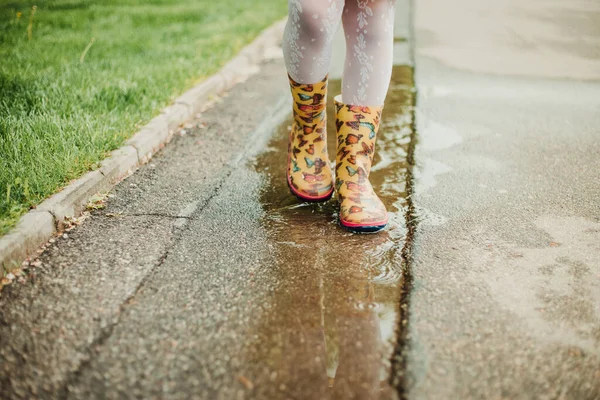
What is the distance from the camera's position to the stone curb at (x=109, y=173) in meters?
1.60

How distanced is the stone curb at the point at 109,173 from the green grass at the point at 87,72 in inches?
1.8

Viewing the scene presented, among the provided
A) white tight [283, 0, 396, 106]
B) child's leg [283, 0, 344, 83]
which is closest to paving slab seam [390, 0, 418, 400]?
white tight [283, 0, 396, 106]

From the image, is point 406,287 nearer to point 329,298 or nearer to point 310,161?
point 329,298

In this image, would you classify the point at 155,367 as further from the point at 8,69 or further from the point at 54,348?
the point at 8,69

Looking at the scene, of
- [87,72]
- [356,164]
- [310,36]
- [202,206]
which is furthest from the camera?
[87,72]

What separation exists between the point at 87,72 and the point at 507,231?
2.60 metres

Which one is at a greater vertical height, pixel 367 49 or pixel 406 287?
pixel 367 49

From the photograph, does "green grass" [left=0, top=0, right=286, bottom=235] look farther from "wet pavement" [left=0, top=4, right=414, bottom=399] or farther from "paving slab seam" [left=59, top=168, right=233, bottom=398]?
"paving slab seam" [left=59, top=168, right=233, bottom=398]

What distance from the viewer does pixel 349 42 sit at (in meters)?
1.85

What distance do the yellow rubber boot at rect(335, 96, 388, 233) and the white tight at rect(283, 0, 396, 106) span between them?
1.9 inches

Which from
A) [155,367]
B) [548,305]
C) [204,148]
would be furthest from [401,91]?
[155,367]

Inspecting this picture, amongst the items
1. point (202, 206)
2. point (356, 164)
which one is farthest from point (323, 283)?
point (202, 206)

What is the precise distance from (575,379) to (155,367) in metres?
0.98

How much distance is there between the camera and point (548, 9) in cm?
623
